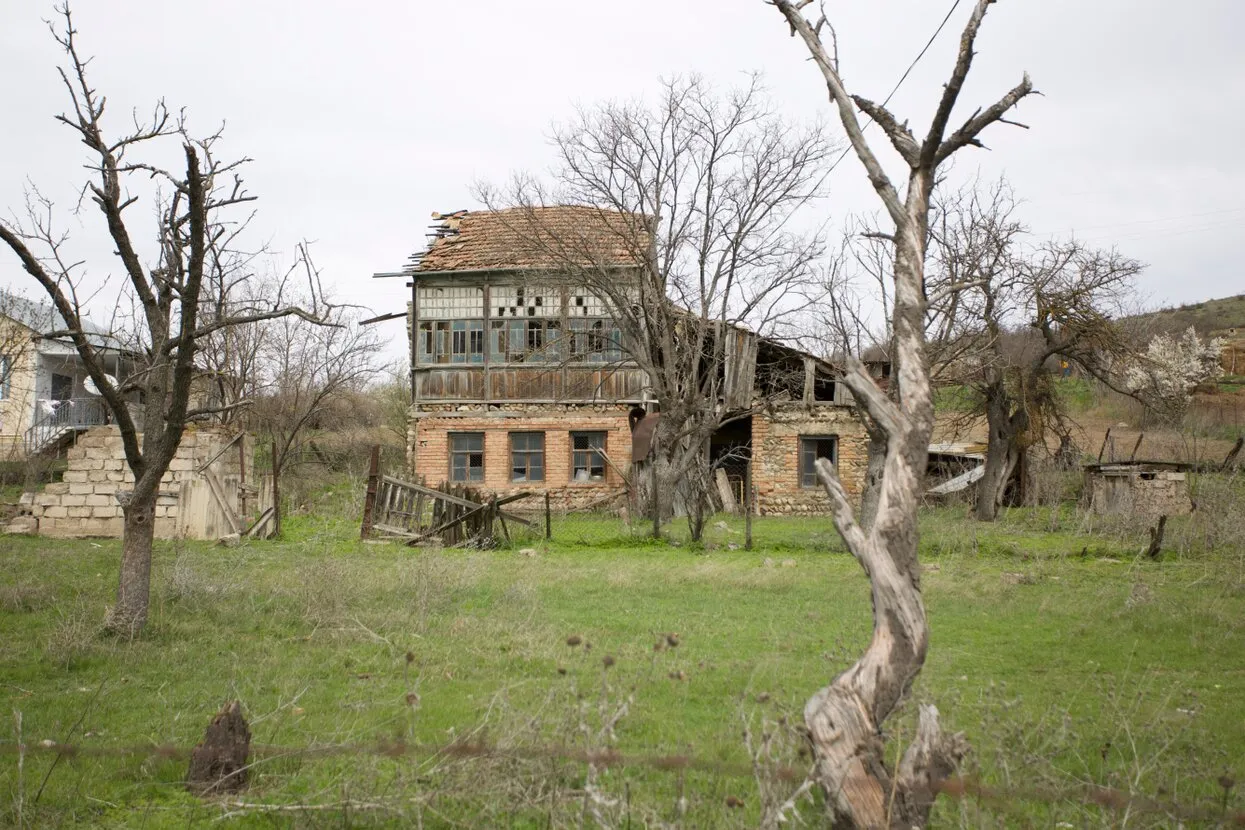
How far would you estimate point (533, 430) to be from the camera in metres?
27.3

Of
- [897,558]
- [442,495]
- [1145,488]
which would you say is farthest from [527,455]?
[897,558]

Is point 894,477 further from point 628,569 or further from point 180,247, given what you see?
point 628,569

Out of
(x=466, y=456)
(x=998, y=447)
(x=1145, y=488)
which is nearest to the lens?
(x=1145, y=488)

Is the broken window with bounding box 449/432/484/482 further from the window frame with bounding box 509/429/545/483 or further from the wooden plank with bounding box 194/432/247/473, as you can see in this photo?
the wooden plank with bounding box 194/432/247/473

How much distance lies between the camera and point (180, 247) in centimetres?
908

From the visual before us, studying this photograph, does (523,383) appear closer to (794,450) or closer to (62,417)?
(794,450)

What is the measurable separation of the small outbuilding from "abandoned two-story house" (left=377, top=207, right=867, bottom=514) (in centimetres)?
664

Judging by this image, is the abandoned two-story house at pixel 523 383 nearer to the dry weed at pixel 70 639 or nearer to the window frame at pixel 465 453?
the window frame at pixel 465 453

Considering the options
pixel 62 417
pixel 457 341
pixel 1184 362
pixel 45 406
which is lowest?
pixel 62 417

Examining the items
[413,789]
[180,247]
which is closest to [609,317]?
Result: [180,247]

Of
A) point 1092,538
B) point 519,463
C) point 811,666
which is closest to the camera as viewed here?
point 811,666

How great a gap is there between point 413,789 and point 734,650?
15.0ft

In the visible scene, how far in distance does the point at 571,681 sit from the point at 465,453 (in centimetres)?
2179

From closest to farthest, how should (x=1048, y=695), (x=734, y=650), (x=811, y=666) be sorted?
(x=1048, y=695), (x=811, y=666), (x=734, y=650)
